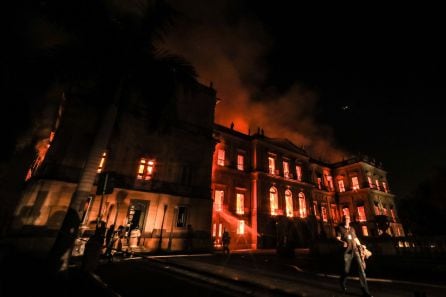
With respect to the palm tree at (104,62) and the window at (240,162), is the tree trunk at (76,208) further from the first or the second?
the window at (240,162)

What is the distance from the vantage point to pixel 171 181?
60.5 ft

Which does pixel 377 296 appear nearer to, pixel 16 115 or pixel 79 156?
pixel 79 156

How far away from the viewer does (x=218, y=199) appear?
24484mm

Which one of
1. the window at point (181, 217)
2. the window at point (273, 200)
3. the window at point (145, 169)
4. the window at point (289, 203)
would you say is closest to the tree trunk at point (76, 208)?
the window at point (145, 169)

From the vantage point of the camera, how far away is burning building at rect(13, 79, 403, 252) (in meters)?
13.3

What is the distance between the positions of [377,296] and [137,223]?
1532 centimetres

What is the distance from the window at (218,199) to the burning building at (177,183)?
0.11 metres

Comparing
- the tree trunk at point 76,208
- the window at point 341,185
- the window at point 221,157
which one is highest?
the window at point 341,185

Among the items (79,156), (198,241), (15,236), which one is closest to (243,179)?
(198,241)

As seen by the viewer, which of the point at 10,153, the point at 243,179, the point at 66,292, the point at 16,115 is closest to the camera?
the point at 66,292

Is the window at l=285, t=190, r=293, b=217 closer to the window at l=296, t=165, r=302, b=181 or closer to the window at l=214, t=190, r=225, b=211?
the window at l=296, t=165, r=302, b=181

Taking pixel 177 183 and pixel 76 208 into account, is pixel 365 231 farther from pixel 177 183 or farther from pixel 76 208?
pixel 76 208

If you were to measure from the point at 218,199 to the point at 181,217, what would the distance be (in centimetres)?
708

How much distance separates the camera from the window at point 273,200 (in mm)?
27734
